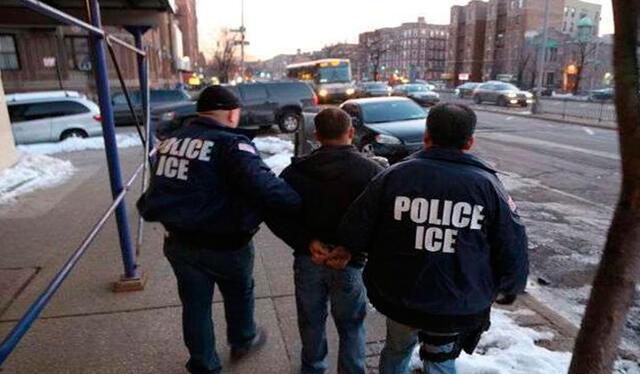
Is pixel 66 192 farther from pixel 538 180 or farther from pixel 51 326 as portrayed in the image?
pixel 538 180

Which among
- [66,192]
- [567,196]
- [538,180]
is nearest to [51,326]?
[66,192]

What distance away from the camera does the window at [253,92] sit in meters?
17.6

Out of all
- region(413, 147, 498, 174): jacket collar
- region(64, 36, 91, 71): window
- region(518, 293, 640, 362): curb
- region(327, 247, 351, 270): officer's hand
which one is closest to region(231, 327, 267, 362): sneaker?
region(327, 247, 351, 270): officer's hand

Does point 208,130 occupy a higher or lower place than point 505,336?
higher

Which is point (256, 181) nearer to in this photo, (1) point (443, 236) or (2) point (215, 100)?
(2) point (215, 100)

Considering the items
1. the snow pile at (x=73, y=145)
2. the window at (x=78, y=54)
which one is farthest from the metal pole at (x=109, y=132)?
the window at (x=78, y=54)

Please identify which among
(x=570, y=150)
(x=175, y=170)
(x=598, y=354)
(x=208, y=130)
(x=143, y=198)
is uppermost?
(x=208, y=130)

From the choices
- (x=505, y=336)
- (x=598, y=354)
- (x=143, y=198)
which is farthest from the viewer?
(x=505, y=336)

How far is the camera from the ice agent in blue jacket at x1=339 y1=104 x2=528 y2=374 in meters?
2.08

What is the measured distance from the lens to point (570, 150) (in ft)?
43.9

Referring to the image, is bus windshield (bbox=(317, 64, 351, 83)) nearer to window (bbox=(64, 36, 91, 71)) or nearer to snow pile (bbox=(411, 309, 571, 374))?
window (bbox=(64, 36, 91, 71))

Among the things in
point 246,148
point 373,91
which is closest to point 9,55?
point 373,91

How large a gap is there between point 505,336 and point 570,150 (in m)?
11.5

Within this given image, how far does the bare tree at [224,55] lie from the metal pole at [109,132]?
5981 centimetres
